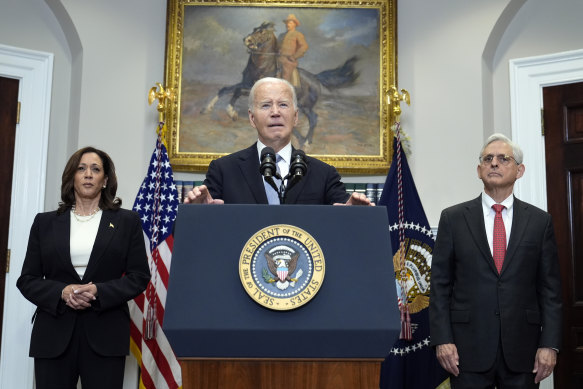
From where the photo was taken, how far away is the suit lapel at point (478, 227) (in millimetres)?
3442

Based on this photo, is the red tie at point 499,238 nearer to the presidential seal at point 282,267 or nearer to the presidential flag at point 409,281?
the presidential flag at point 409,281

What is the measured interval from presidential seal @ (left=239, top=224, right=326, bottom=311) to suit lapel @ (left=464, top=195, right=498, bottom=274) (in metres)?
1.91

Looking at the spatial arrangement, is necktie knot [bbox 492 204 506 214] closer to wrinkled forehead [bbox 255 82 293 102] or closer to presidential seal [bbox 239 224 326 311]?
wrinkled forehead [bbox 255 82 293 102]

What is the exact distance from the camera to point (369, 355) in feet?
5.74

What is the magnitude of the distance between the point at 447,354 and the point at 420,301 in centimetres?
132

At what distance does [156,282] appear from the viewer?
15.0ft

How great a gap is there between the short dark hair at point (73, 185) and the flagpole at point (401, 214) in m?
2.04

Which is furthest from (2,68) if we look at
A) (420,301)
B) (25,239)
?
(420,301)

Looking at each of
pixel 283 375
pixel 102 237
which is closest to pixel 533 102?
pixel 102 237

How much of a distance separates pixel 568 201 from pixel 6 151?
13.8 ft

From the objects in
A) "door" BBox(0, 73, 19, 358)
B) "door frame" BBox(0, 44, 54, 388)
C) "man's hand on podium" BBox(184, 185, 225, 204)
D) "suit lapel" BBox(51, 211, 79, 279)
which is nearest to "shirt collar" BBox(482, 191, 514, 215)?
"man's hand on podium" BBox(184, 185, 225, 204)

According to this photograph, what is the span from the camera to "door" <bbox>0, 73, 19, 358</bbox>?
15.6 ft

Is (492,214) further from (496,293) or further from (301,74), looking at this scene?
(301,74)

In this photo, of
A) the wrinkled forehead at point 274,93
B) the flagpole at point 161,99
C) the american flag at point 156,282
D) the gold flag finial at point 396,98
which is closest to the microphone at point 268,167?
the wrinkled forehead at point 274,93
